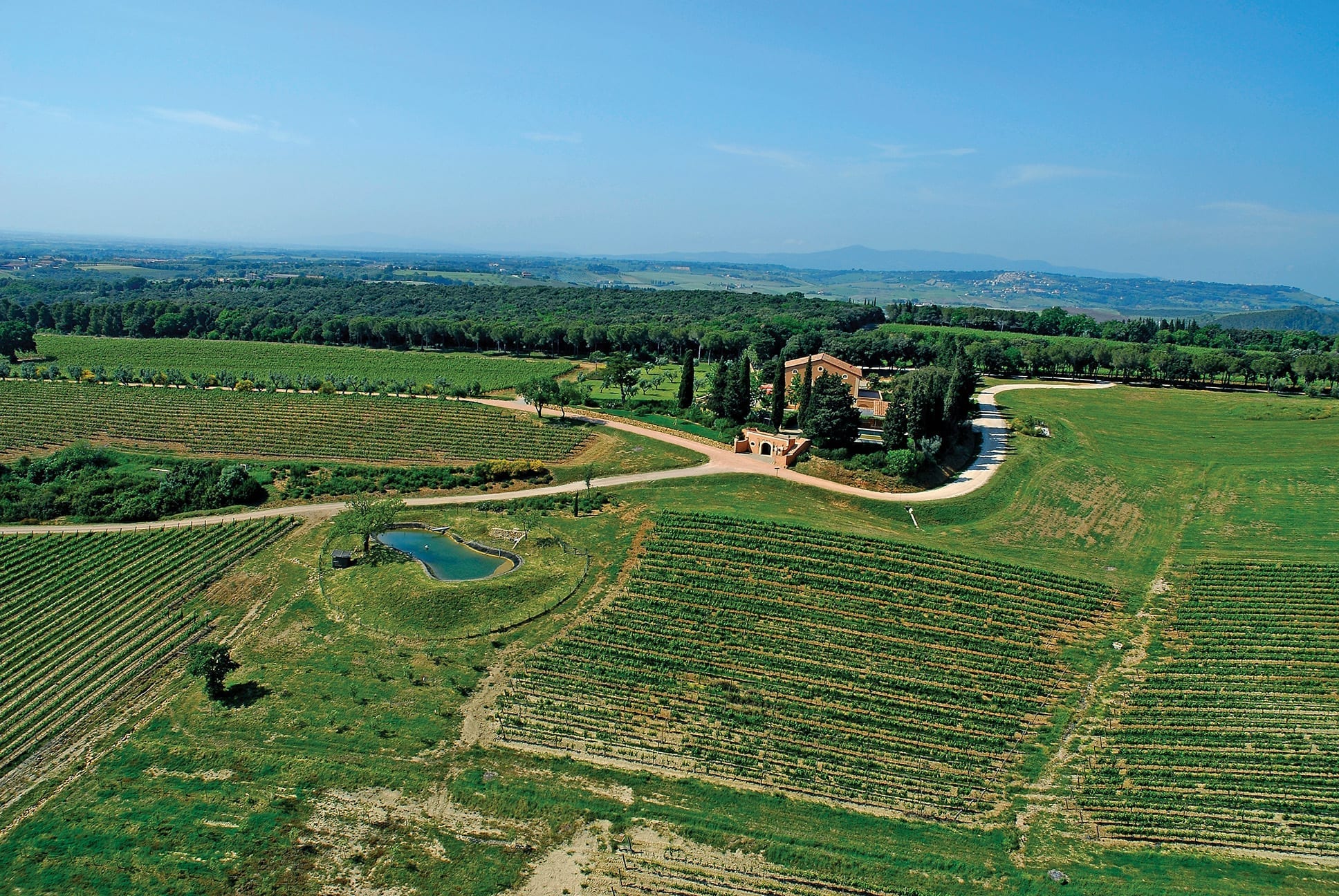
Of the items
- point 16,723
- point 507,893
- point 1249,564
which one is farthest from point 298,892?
point 1249,564

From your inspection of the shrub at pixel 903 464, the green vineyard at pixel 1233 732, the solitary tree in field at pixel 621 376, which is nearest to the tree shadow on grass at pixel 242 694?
the green vineyard at pixel 1233 732

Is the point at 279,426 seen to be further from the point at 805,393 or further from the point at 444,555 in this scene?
the point at 805,393

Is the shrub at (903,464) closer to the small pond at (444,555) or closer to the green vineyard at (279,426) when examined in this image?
the green vineyard at (279,426)

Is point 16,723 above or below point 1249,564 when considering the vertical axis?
below

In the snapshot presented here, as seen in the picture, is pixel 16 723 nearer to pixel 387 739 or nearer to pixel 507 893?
pixel 387 739

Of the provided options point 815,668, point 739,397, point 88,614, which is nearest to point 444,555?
point 88,614

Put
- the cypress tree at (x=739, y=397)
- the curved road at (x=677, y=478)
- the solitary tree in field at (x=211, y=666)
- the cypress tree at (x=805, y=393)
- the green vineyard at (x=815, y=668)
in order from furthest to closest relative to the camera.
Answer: the cypress tree at (x=739, y=397) < the cypress tree at (x=805, y=393) < the curved road at (x=677, y=478) < the solitary tree in field at (x=211, y=666) < the green vineyard at (x=815, y=668)
